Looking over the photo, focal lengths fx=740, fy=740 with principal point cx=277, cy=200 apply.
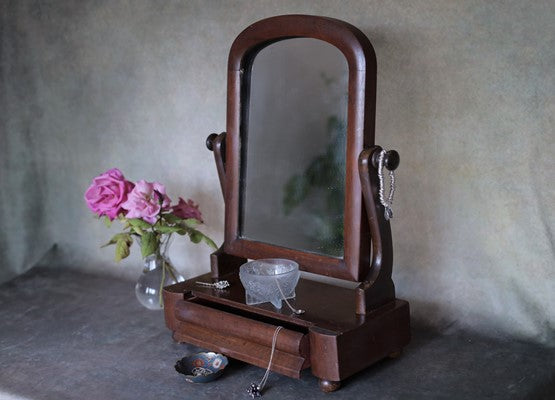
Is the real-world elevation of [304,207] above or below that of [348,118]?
below

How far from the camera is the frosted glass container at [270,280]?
1.18m

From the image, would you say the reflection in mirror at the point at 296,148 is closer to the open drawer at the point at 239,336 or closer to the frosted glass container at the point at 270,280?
the frosted glass container at the point at 270,280

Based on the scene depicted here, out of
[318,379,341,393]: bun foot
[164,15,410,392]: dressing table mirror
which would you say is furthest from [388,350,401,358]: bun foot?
[318,379,341,393]: bun foot

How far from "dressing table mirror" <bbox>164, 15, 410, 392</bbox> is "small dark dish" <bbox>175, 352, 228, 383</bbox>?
23 millimetres

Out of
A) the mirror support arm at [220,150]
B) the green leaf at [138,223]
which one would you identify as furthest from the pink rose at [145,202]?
the mirror support arm at [220,150]

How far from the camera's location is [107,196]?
54.6 inches

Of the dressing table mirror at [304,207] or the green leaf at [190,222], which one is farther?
the green leaf at [190,222]

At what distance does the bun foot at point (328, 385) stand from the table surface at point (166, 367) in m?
0.01

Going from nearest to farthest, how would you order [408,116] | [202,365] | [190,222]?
[202,365] < [408,116] < [190,222]

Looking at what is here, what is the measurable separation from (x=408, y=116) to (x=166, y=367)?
2.00ft

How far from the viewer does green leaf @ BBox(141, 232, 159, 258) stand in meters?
1.40

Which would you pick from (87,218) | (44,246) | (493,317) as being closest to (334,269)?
(493,317)

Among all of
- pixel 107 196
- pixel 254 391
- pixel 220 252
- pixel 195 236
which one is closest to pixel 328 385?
pixel 254 391

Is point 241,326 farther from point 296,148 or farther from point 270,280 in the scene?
point 296,148
